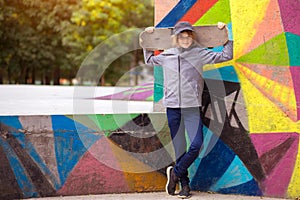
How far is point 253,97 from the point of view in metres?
4.41

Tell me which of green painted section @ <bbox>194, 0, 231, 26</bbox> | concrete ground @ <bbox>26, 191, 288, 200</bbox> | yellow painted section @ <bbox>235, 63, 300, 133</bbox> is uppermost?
green painted section @ <bbox>194, 0, 231, 26</bbox>

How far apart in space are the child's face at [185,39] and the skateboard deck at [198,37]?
0.10m

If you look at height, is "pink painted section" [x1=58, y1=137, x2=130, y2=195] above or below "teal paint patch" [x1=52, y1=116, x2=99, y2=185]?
below

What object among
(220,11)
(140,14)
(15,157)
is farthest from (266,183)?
(140,14)

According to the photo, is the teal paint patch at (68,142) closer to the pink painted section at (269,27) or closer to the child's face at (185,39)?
the child's face at (185,39)

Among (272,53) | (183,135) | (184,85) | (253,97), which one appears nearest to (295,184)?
(253,97)

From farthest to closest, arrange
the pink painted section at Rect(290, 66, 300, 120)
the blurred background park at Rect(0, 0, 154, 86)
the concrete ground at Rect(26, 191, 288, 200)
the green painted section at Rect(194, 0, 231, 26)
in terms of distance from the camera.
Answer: the blurred background park at Rect(0, 0, 154, 86) < the green painted section at Rect(194, 0, 231, 26) < the concrete ground at Rect(26, 191, 288, 200) < the pink painted section at Rect(290, 66, 300, 120)

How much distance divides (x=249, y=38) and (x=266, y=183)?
1369 millimetres

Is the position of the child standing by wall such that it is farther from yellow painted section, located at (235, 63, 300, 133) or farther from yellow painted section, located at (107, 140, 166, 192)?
yellow painted section, located at (235, 63, 300, 133)

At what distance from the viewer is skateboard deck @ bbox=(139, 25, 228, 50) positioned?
13.9 ft

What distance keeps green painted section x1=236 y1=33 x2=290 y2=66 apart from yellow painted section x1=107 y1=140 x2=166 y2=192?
142 centimetres

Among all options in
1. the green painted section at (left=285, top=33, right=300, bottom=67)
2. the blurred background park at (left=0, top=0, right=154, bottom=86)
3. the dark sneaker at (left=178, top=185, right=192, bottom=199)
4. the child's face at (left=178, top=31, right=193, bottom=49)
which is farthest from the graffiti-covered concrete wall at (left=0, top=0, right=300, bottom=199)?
the blurred background park at (left=0, top=0, right=154, bottom=86)

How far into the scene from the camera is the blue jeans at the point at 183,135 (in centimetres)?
420

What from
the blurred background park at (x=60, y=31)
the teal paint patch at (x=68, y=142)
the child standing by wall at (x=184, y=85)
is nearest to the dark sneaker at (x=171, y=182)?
the child standing by wall at (x=184, y=85)
